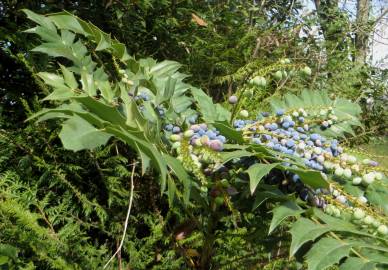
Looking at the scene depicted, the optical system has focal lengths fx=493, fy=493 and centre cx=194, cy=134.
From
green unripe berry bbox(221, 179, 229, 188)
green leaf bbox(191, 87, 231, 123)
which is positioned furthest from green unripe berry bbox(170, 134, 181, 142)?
green leaf bbox(191, 87, 231, 123)

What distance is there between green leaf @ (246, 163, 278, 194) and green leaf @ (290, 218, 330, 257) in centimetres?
9

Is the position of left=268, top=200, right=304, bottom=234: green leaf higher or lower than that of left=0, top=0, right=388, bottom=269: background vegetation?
higher

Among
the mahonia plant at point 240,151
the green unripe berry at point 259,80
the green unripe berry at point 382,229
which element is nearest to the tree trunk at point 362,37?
the mahonia plant at point 240,151

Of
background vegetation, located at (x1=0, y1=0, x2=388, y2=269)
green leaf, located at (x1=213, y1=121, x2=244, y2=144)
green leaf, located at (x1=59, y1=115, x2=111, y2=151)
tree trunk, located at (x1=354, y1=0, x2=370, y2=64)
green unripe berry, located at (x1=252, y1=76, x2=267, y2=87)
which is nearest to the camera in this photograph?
green leaf, located at (x1=59, y1=115, x2=111, y2=151)

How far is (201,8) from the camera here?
224 cm

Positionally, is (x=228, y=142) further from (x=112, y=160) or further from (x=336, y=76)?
(x=336, y=76)

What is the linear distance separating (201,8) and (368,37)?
1.74 metres

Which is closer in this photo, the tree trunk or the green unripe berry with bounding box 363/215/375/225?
the green unripe berry with bounding box 363/215/375/225

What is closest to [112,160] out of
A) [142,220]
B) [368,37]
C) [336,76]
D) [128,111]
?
[142,220]

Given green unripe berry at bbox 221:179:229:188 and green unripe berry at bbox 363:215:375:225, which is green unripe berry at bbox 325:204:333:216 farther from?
green unripe berry at bbox 221:179:229:188

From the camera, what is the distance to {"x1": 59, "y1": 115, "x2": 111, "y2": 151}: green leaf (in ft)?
1.96

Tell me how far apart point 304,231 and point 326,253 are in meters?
0.05

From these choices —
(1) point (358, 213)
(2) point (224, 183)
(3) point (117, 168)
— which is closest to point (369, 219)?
(1) point (358, 213)

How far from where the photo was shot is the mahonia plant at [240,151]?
671 mm
